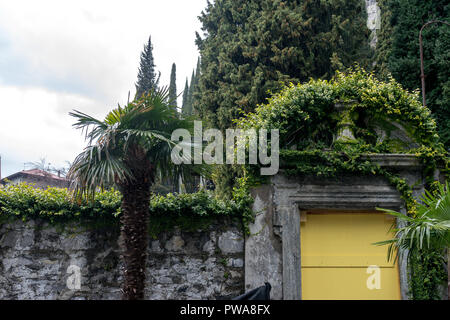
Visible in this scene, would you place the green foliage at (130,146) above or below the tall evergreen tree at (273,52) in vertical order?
below

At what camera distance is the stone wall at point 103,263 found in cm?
493

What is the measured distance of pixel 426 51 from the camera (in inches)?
430

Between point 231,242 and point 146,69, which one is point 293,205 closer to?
point 231,242

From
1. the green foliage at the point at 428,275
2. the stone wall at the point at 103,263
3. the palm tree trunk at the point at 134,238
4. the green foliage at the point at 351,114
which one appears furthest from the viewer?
the green foliage at the point at 351,114

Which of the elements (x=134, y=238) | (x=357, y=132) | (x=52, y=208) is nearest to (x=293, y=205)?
(x=357, y=132)

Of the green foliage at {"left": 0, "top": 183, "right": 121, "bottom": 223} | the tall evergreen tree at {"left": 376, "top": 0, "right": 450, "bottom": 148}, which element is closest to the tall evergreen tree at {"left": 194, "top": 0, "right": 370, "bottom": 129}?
the tall evergreen tree at {"left": 376, "top": 0, "right": 450, "bottom": 148}

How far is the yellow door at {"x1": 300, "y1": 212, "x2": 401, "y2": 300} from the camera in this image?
5.39m

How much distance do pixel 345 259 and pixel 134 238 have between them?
10.3 ft

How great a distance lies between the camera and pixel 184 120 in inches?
184

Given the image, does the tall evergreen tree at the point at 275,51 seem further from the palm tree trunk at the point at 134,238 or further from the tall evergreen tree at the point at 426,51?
the palm tree trunk at the point at 134,238

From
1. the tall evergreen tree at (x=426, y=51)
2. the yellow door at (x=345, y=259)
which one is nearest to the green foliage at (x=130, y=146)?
the yellow door at (x=345, y=259)
